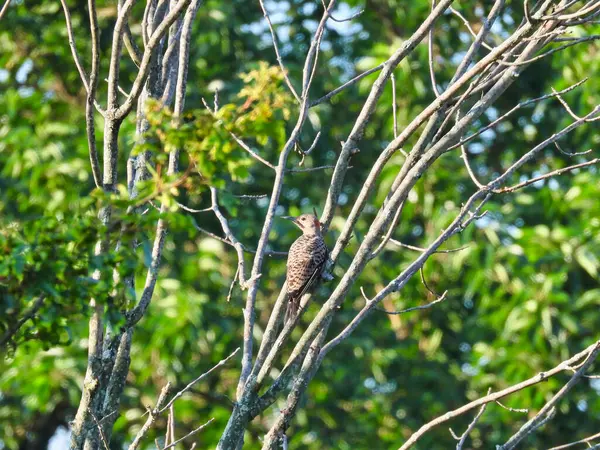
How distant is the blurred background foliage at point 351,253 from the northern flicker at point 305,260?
2.52m

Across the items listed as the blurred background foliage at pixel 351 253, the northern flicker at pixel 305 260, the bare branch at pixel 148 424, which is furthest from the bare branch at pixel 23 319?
the blurred background foliage at pixel 351 253

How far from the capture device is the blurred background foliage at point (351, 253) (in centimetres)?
971

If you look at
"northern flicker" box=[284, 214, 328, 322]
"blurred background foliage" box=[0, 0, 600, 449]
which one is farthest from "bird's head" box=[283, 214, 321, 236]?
"blurred background foliage" box=[0, 0, 600, 449]

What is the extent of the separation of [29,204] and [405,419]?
176 inches

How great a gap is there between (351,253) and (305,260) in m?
4.12

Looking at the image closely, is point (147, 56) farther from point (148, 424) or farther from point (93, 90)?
point (148, 424)

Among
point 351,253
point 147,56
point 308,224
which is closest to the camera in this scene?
point 147,56

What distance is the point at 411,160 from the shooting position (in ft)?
12.9

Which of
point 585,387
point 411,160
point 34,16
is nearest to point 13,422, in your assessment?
point 34,16

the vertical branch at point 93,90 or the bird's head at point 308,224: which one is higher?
the vertical branch at point 93,90

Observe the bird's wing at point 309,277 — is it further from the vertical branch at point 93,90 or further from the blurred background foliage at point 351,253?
the blurred background foliage at point 351,253

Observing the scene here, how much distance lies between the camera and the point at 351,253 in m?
10.4

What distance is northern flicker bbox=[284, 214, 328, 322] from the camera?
18.7 ft

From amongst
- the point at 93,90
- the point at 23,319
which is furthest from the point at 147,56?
the point at 23,319
